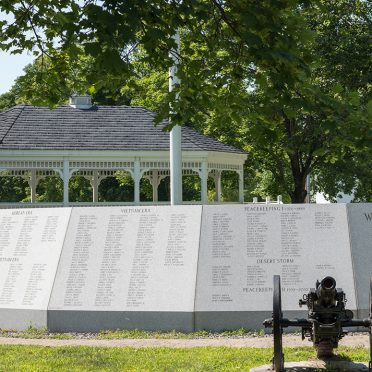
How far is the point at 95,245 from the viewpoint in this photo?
1495 cm

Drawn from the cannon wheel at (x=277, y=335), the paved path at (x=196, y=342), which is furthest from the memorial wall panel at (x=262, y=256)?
the cannon wheel at (x=277, y=335)

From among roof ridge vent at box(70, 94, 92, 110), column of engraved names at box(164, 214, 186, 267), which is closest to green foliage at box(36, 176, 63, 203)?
roof ridge vent at box(70, 94, 92, 110)

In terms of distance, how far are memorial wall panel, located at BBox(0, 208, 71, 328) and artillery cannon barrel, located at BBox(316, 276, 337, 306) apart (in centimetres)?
610

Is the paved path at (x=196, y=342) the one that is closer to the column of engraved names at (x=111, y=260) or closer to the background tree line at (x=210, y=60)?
→ the column of engraved names at (x=111, y=260)

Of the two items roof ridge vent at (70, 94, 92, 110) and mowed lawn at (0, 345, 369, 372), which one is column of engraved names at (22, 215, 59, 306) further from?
roof ridge vent at (70, 94, 92, 110)

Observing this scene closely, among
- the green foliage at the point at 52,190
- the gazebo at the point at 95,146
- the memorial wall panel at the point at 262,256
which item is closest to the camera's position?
the memorial wall panel at the point at 262,256

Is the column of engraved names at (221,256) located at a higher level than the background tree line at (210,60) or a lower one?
lower

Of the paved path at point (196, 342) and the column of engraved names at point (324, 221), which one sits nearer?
the paved path at point (196, 342)

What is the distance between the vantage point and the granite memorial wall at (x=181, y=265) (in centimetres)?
1369

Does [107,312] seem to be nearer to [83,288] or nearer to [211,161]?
[83,288]

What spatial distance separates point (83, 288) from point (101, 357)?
3.32 m

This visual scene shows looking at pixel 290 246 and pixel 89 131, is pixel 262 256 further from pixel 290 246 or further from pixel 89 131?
pixel 89 131

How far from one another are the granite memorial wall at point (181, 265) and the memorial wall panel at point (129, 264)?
17 mm

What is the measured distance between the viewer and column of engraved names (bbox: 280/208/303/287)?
1384cm
